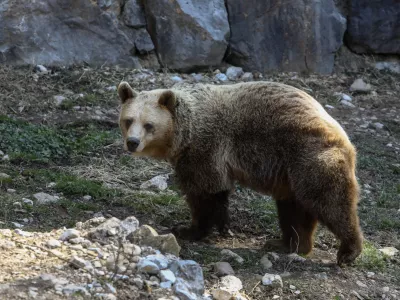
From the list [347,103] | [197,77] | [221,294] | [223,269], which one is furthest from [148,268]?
[347,103]

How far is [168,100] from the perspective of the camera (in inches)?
276

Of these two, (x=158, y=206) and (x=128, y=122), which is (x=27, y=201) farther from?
(x=158, y=206)

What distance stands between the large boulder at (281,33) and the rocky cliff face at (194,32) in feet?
0.05

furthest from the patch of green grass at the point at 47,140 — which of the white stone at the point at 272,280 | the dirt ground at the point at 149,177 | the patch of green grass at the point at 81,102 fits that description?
the white stone at the point at 272,280

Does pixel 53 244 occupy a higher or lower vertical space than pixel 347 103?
higher

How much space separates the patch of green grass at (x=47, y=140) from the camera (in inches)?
343

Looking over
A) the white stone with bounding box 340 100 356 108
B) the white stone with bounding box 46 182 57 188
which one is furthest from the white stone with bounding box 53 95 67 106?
the white stone with bounding box 340 100 356 108

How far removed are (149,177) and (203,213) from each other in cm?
161

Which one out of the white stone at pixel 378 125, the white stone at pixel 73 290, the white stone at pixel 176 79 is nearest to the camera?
the white stone at pixel 73 290

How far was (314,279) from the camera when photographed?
6.22m

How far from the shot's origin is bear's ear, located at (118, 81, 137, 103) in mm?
7047

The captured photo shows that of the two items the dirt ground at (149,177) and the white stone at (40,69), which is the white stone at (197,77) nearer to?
the dirt ground at (149,177)

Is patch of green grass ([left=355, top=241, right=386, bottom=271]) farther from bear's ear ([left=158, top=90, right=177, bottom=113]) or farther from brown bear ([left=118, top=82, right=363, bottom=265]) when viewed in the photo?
bear's ear ([left=158, top=90, right=177, bottom=113])

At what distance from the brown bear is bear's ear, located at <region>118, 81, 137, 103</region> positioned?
0.06ft
